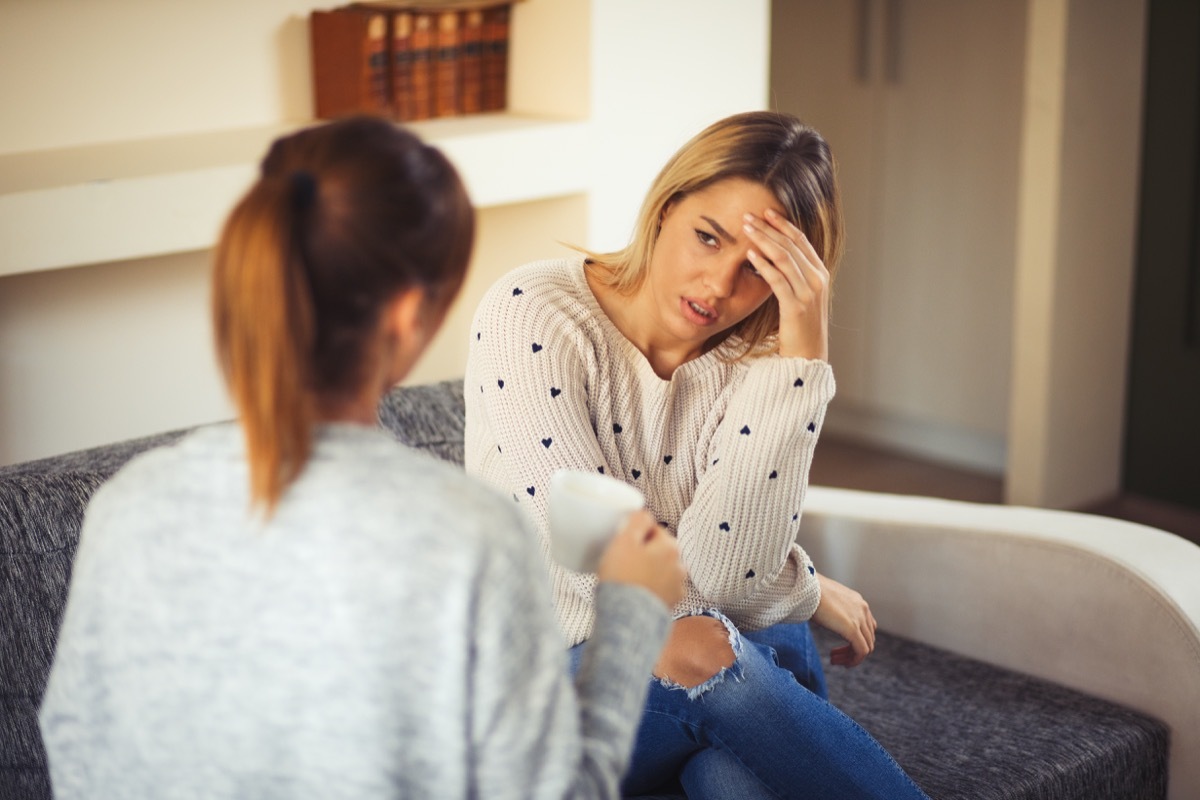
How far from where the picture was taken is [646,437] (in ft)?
5.44

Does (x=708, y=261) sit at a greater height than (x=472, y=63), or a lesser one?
lesser

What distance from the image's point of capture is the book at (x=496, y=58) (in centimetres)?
252

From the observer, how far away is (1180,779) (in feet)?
6.01

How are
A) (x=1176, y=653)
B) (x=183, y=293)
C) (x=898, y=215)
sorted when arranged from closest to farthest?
(x=1176, y=653)
(x=183, y=293)
(x=898, y=215)

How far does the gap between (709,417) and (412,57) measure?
105 centimetres

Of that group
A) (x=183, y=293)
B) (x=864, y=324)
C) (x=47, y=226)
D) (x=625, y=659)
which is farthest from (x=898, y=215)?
(x=625, y=659)

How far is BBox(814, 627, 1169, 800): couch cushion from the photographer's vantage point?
1.67 meters

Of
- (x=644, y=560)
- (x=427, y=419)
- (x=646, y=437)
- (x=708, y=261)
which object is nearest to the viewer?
(x=644, y=560)

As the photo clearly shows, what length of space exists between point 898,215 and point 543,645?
331 centimetres

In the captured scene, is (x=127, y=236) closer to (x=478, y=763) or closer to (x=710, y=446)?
(x=710, y=446)

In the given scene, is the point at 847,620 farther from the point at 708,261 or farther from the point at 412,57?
the point at 412,57

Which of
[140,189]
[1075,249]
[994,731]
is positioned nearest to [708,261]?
[994,731]

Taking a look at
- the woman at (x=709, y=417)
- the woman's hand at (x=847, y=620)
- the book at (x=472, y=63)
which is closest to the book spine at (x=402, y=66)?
the book at (x=472, y=63)

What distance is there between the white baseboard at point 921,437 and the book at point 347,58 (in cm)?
235
